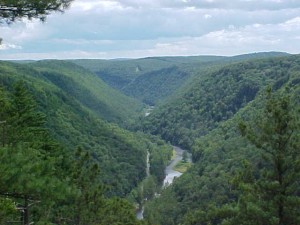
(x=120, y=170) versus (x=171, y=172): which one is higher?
(x=120, y=170)

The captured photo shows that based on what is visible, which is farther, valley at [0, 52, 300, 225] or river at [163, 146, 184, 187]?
river at [163, 146, 184, 187]

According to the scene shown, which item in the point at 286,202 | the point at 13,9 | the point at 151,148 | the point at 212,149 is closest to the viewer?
the point at 13,9

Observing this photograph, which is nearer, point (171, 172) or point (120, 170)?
point (120, 170)

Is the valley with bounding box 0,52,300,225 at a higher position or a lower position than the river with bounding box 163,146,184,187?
higher

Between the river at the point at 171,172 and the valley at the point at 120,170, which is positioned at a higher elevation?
the valley at the point at 120,170

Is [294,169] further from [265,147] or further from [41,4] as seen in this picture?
[41,4]

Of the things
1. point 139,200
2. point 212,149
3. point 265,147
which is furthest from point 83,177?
point 212,149

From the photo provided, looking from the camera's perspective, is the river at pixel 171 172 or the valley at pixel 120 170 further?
the river at pixel 171 172

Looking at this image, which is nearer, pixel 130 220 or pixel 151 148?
pixel 130 220

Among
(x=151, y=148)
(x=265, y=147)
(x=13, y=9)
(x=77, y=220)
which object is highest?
(x=13, y=9)

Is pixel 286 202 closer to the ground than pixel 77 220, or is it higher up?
higher up

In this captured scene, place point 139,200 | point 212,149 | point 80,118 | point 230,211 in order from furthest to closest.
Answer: point 80,118 < point 212,149 < point 139,200 < point 230,211
